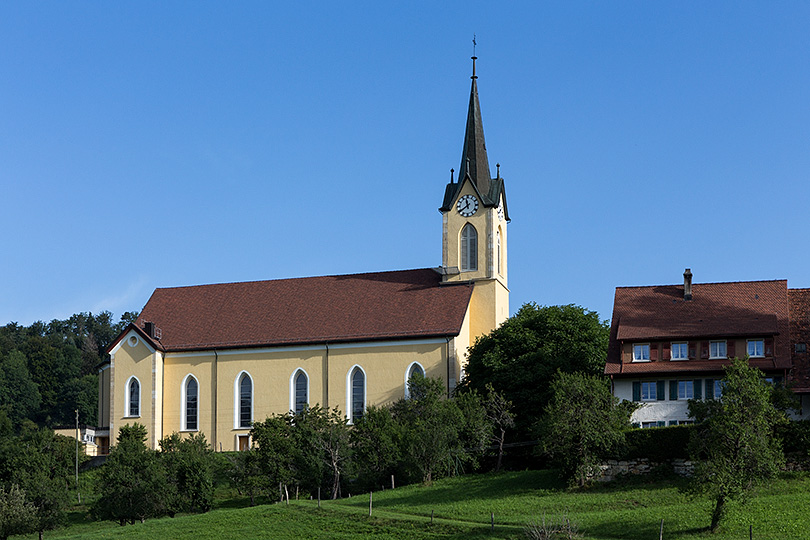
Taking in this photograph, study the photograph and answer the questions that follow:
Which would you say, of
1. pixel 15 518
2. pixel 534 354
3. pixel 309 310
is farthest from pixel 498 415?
pixel 15 518

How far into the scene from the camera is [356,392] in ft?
259

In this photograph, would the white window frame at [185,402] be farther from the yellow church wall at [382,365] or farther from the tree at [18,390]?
the tree at [18,390]

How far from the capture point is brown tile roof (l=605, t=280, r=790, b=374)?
210 ft

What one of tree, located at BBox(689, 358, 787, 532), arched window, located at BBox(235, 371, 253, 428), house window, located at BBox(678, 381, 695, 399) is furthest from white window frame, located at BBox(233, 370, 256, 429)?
tree, located at BBox(689, 358, 787, 532)

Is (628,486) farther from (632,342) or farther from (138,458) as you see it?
(138,458)

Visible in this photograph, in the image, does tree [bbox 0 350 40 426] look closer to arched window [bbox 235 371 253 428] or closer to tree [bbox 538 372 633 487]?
arched window [bbox 235 371 253 428]

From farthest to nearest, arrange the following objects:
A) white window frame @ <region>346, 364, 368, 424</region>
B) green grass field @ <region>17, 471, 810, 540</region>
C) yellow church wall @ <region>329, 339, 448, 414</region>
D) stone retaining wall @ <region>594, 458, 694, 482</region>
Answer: white window frame @ <region>346, 364, 368, 424</region> < yellow church wall @ <region>329, 339, 448, 414</region> < stone retaining wall @ <region>594, 458, 694, 482</region> < green grass field @ <region>17, 471, 810, 540</region>

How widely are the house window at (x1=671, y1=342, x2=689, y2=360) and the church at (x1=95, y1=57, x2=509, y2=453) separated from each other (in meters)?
16.3

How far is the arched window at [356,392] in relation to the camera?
78312 mm

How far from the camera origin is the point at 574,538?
44156 mm

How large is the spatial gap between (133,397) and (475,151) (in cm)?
2958

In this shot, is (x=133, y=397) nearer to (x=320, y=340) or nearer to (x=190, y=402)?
(x=190, y=402)

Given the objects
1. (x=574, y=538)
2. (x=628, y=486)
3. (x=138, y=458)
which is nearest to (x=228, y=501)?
(x=138, y=458)

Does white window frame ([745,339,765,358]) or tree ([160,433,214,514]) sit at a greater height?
white window frame ([745,339,765,358])
